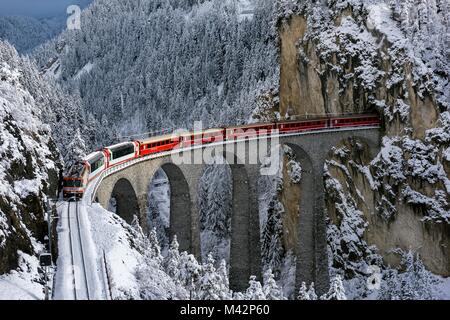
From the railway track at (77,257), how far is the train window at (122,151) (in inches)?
242

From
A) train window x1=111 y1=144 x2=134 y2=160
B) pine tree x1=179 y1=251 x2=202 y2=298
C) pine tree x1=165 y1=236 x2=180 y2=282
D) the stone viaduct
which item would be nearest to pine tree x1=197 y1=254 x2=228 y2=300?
pine tree x1=179 y1=251 x2=202 y2=298

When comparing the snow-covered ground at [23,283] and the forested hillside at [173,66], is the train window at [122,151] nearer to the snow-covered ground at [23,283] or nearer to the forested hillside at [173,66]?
the snow-covered ground at [23,283]

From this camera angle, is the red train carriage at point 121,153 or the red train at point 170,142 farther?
the red train carriage at point 121,153

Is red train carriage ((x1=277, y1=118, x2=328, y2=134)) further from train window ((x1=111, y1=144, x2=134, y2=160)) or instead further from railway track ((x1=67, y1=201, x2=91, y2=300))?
railway track ((x1=67, y1=201, x2=91, y2=300))

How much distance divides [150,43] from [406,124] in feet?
445

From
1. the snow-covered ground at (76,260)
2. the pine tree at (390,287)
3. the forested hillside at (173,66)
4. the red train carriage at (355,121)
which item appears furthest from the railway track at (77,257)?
the forested hillside at (173,66)

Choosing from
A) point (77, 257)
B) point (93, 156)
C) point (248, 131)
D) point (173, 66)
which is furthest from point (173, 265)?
point (173, 66)

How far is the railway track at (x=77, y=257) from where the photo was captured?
23.7 m

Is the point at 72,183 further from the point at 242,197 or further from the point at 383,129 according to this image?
the point at 383,129

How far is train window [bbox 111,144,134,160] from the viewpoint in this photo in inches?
1505

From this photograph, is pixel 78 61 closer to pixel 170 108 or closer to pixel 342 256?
pixel 170 108

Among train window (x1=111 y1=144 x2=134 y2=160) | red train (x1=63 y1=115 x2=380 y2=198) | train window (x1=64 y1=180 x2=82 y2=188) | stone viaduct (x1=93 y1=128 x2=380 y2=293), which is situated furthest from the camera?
stone viaduct (x1=93 y1=128 x2=380 y2=293)

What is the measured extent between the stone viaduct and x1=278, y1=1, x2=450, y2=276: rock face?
3.32 metres

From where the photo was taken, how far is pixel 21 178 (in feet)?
91.8
